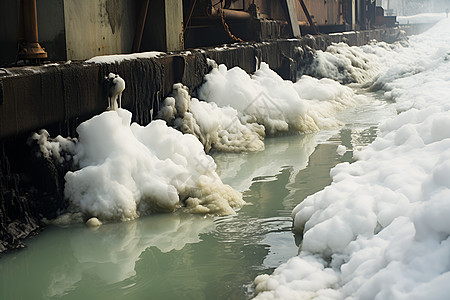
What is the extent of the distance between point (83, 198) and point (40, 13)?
2257 millimetres

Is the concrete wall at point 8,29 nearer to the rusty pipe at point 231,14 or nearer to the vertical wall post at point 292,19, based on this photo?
the rusty pipe at point 231,14

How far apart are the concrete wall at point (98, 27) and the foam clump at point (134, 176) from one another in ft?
4.82

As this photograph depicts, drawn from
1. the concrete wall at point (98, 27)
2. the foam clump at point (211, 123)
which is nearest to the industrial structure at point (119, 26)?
the concrete wall at point (98, 27)

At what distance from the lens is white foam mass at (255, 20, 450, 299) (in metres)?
2.39

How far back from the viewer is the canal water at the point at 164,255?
3.28 meters

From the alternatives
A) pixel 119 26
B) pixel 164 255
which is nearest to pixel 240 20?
pixel 119 26

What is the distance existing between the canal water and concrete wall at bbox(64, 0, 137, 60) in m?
2.21

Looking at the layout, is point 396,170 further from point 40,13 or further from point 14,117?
point 40,13

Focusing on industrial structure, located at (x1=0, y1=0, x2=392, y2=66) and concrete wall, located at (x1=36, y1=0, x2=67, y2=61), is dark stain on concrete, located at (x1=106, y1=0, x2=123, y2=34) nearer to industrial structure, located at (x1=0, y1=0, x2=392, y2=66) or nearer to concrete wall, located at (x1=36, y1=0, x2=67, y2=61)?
industrial structure, located at (x1=0, y1=0, x2=392, y2=66)

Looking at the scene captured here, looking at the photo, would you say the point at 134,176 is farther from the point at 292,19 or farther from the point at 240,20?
the point at 292,19

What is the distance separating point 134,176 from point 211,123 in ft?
6.96

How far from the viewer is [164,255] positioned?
376 cm

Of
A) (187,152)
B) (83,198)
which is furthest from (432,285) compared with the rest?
(187,152)

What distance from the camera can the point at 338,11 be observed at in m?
21.5
